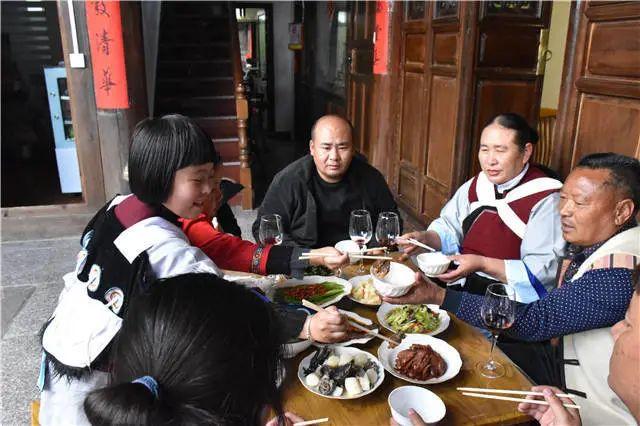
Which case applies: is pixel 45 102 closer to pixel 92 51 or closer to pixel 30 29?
pixel 30 29

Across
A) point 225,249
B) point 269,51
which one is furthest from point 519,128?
point 269,51

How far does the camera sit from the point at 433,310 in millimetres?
1826

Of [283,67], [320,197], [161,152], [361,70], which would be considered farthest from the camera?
[283,67]

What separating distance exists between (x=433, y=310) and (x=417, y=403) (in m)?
0.53

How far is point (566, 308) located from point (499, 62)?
9.82 feet

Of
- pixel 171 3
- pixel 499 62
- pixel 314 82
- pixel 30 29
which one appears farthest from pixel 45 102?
pixel 499 62

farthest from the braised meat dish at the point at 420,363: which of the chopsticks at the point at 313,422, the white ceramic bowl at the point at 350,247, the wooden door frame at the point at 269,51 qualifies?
the wooden door frame at the point at 269,51

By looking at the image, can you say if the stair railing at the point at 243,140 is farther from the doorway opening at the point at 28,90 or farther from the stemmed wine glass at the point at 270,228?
the stemmed wine glass at the point at 270,228

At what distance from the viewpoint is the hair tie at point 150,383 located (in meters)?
0.79

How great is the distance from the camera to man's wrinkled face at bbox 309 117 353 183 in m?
2.63

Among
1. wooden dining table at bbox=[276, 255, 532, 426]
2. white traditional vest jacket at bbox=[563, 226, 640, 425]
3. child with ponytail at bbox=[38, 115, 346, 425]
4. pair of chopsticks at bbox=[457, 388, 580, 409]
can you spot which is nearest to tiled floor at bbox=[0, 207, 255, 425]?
child with ponytail at bbox=[38, 115, 346, 425]

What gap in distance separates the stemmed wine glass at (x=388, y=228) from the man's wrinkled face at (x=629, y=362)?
3.56 ft

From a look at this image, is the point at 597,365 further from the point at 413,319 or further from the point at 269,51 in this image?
the point at 269,51

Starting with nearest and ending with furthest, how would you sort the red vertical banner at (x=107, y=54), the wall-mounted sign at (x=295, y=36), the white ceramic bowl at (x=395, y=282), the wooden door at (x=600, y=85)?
1. the white ceramic bowl at (x=395, y=282)
2. the wooden door at (x=600, y=85)
3. the red vertical banner at (x=107, y=54)
4. the wall-mounted sign at (x=295, y=36)
